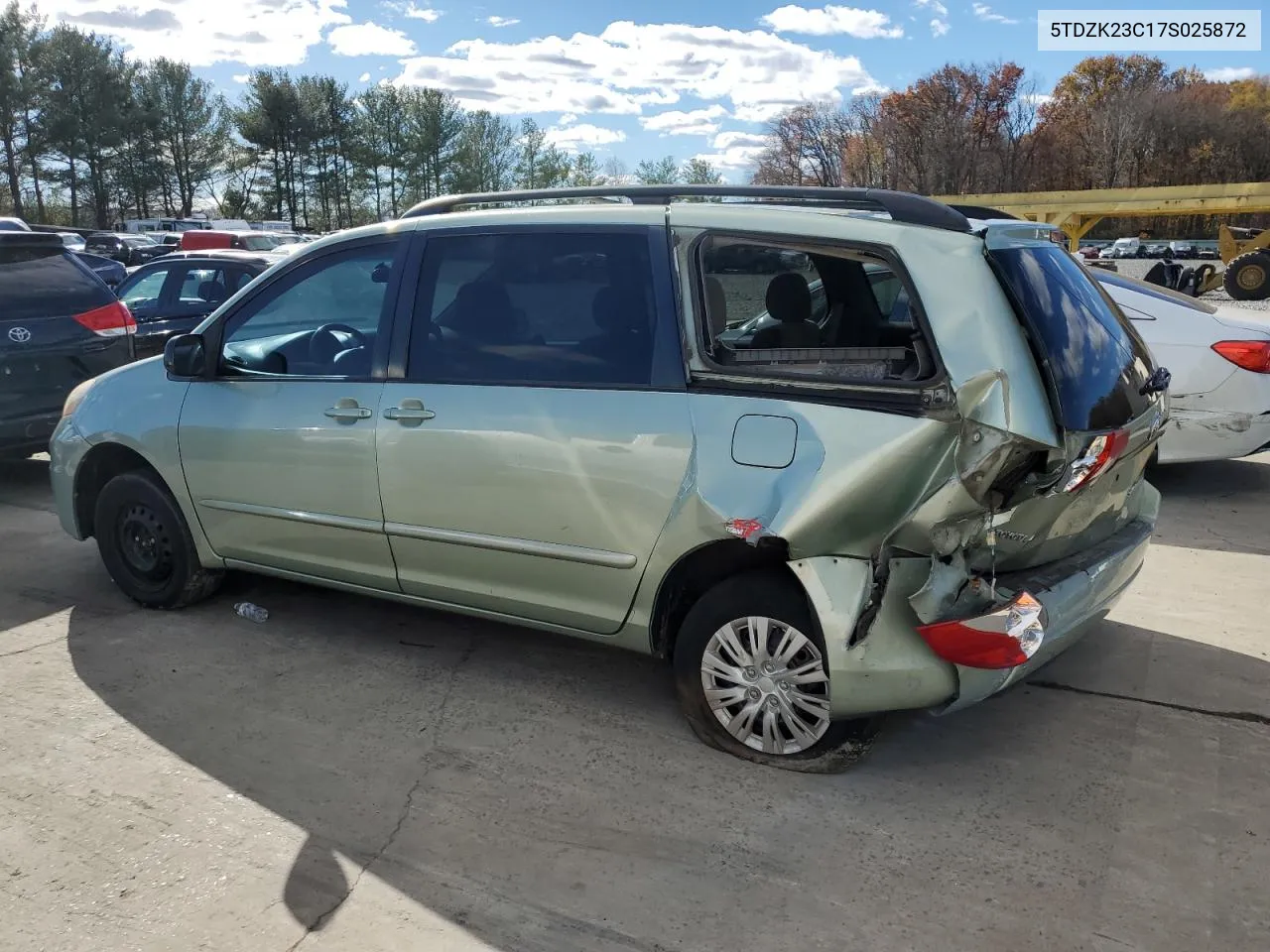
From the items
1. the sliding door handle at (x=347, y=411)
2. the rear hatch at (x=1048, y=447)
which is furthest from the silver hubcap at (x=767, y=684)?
the sliding door handle at (x=347, y=411)

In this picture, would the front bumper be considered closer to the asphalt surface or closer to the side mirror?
the asphalt surface

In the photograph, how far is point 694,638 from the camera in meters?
3.41

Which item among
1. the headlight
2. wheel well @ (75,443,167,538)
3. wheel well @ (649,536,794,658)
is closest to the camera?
wheel well @ (649,536,794,658)

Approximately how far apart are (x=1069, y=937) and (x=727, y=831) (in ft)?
3.19

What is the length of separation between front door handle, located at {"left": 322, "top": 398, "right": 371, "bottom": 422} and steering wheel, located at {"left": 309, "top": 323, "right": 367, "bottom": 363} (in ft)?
0.89

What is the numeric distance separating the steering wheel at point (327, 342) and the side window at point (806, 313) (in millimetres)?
1563

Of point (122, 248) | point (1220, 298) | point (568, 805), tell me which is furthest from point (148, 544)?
point (122, 248)

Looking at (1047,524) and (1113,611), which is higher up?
(1047,524)

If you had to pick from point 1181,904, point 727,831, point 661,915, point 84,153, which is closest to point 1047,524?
point 1181,904

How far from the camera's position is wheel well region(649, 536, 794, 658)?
10.8ft

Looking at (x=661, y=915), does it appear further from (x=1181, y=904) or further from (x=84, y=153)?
(x=84, y=153)

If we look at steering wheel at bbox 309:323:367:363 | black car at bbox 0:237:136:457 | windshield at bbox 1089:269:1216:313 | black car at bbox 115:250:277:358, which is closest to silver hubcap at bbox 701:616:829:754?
steering wheel at bbox 309:323:367:363

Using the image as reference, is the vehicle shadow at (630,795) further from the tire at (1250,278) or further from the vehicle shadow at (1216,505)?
the tire at (1250,278)

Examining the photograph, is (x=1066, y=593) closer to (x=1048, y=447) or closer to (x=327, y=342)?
(x=1048, y=447)
